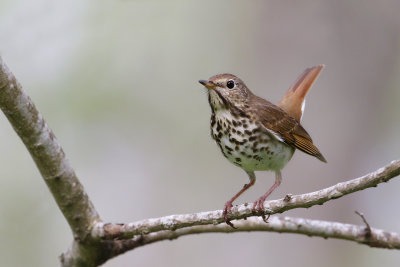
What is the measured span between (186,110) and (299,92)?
3.17m

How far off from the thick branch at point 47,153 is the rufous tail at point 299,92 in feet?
8.03

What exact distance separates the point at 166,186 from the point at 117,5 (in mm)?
3155

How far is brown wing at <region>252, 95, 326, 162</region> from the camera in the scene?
490 cm

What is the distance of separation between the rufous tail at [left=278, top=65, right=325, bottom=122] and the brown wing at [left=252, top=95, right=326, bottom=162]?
463 millimetres

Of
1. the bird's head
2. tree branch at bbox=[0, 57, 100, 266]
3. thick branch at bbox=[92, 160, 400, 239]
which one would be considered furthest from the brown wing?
tree branch at bbox=[0, 57, 100, 266]

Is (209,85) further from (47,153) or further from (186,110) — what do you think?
Answer: (186,110)

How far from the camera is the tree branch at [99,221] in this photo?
12.2 feet

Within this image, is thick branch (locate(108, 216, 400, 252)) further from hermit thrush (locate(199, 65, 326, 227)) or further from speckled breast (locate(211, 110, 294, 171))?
speckled breast (locate(211, 110, 294, 171))

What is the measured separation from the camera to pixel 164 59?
30.6 feet

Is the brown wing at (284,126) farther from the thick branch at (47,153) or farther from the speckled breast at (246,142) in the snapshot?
the thick branch at (47,153)

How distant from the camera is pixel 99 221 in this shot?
446 cm

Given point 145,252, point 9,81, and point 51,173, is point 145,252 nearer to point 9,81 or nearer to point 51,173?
point 51,173

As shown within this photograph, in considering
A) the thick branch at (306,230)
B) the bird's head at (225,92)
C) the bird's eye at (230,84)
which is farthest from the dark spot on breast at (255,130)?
the thick branch at (306,230)

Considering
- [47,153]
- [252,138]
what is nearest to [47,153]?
[47,153]
